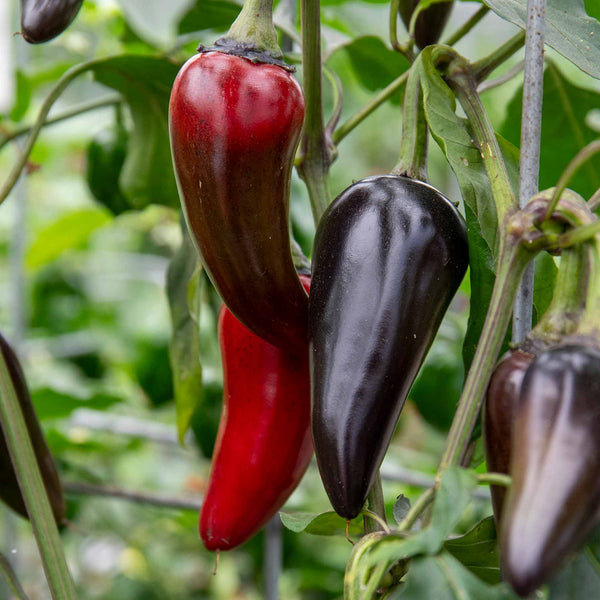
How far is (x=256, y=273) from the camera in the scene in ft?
1.53

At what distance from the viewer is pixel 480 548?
0.47m

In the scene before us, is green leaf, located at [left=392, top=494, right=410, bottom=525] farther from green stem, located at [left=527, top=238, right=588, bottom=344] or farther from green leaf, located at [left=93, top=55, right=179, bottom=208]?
green leaf, located at [left=93, top=55, right=179, bottom=208]

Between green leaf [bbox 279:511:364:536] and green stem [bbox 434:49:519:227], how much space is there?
0.62ft

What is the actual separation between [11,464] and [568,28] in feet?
1.49

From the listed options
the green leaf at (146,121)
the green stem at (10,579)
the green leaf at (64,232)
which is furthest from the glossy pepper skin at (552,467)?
the green leaf at (64,232)

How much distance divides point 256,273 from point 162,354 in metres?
0.84

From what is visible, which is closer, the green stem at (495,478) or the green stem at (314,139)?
the green stem at (495,478)

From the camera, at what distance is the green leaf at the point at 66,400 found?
Result: 1.06m

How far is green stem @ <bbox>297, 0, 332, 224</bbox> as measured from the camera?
53 centimetres

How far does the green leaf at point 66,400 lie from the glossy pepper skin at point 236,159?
628mm

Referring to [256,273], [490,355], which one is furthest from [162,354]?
[490,355]

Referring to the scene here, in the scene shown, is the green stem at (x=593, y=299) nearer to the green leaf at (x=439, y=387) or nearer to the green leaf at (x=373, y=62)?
the green leaf at (x=373, y=62)

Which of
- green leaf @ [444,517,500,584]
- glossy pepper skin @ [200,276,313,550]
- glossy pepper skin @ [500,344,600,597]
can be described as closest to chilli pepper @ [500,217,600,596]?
glossy pepper skin @ [500,344,600,597]

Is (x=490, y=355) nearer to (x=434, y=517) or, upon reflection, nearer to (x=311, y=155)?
(x=434, y=517)
